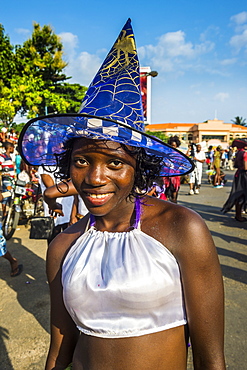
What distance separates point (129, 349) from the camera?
3.60 ft

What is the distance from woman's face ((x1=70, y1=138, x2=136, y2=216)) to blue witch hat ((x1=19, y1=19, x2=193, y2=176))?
43 mm

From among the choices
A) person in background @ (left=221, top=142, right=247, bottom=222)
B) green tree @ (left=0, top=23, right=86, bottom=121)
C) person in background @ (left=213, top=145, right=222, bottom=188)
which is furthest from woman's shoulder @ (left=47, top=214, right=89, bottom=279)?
green tree @ (left=0, top=23, right=86, bottom=121)

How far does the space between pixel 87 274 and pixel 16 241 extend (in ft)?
17.0

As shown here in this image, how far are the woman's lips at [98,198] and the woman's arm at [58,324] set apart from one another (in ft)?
1.06

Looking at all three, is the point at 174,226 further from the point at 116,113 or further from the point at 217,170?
the point at 217,170

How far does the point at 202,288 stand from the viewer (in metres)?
1.05

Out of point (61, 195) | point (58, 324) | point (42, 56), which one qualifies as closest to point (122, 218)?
point (58, 324)

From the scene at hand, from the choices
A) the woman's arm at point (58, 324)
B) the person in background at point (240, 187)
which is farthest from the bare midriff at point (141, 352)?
the person in background at point (240, 187)

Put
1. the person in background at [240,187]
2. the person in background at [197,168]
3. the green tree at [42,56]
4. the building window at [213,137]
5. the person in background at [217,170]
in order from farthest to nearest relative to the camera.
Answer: the building window at [213,137] → the green tree at [42,56] → the person in background at [217,170] → the person in background at [197,168] → the person in background at [240,187]

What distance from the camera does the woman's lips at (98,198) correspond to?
114 centimetres

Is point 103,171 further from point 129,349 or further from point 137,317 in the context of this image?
point 129,349

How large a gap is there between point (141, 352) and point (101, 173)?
0.68m

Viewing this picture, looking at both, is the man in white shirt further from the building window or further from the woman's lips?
the building window

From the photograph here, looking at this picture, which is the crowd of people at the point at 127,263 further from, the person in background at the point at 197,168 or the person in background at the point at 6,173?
the person in background at the point at 197,168
